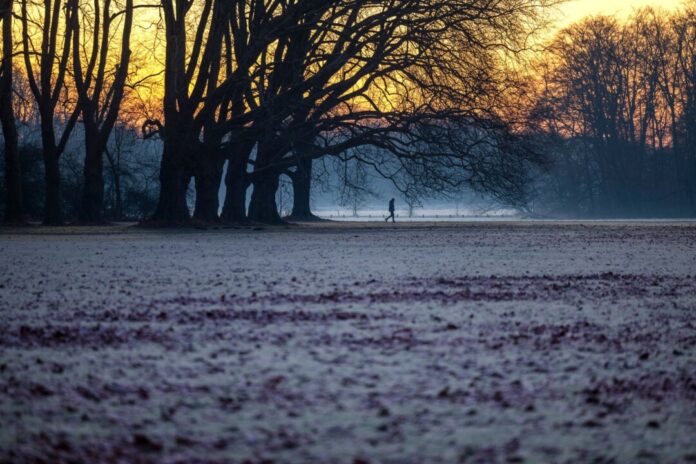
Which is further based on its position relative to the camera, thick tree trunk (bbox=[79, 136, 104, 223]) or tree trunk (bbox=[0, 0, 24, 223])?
thick tree trunk (bbox=[79, 136, 104, 223])

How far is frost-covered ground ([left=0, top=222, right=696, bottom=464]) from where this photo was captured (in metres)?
5.06

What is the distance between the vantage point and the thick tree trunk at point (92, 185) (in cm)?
4203

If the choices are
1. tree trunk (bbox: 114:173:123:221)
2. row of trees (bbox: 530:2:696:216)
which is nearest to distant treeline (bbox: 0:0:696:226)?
tree trunk (bbox: 114:173:123:221)

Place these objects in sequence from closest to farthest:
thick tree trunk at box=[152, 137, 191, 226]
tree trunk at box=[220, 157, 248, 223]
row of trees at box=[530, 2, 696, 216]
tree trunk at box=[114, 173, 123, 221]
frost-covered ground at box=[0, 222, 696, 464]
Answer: frost-covered ground at box=[0, 222, 696, 464] → thick tree trunk at box=[152, 137, 191, 226] → tree trunk at box=[220, 157, 248, 223] → tree trunk at box=[114, 173, 123, 221] → row of trees at box=[530, 2, 696, 216]

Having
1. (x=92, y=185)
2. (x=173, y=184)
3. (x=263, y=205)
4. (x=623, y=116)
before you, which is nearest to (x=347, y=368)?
(x=173, y=184)

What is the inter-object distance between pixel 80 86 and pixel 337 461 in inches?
1524

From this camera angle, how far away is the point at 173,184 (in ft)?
122

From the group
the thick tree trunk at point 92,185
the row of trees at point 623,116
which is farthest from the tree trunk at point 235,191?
the row of trees at point 623,116

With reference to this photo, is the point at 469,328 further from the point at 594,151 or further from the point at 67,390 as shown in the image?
the point at 594,151

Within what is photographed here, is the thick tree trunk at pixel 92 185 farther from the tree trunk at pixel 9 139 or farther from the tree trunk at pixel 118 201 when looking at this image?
the tree trunk at pixel 118 201

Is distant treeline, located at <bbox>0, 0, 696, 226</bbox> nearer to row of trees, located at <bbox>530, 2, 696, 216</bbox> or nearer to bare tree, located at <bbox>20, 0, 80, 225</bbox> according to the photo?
bare tree, located at <bbox>20, 0, 80, 225</bbox>

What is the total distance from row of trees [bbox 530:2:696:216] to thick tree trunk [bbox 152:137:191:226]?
1429 inches

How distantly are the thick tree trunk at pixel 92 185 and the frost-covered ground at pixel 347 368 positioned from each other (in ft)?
88.5

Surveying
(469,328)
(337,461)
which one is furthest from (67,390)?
(469,328)
